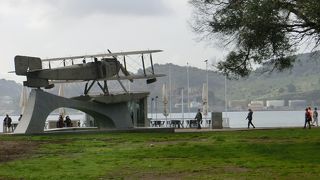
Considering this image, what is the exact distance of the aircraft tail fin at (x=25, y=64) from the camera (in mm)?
40438

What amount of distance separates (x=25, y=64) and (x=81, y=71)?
4778mm

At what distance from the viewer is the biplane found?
4106cm

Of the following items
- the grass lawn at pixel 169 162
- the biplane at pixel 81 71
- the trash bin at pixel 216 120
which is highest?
the biplane at pixel 81 71

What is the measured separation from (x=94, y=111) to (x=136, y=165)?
26664 millimetres

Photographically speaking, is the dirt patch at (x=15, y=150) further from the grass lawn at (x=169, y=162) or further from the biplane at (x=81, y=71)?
the biplane at (x=81, y=71)

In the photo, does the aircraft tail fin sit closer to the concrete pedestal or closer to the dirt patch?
the concrete pedestal

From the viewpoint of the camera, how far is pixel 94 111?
1770 inches

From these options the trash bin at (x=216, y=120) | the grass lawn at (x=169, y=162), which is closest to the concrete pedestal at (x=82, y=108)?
the trash bin at (x=216, y=120)

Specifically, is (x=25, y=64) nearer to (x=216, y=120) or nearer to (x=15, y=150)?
(x=15, y=150)

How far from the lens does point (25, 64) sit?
40938 mm

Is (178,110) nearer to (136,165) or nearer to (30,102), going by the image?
(30,102)

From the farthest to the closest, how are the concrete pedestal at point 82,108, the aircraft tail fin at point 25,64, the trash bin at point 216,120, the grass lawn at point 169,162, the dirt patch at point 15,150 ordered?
the trash bin at point 216,120 < the concrete pedestal at point 82,108 < the aircraft tail fin at point 25,64 < the dirt patch at point 15,150 < the grass lawn at point 169,162

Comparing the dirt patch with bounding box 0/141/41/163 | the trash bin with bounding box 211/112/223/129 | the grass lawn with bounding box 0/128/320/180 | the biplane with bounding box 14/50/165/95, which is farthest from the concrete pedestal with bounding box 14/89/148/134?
the grass lawn with bounding box 0/128/320/180

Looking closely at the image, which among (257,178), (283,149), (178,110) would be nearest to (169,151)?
(283,149)
